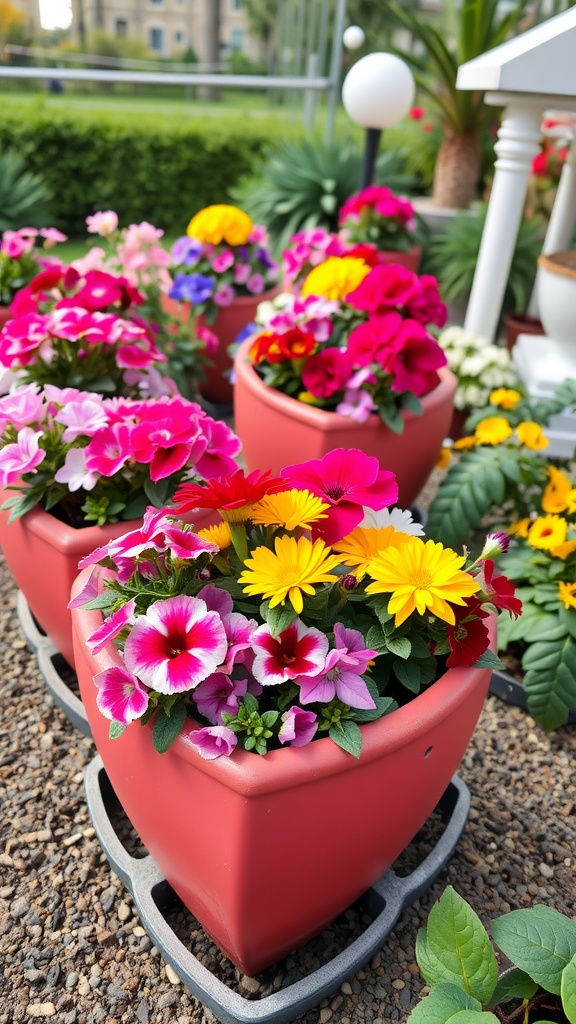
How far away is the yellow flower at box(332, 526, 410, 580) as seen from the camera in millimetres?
1090

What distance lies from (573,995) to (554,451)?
2150 mm

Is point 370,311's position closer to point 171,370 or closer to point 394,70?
point 171,370

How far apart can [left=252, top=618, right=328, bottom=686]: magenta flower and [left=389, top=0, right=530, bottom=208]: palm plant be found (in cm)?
446

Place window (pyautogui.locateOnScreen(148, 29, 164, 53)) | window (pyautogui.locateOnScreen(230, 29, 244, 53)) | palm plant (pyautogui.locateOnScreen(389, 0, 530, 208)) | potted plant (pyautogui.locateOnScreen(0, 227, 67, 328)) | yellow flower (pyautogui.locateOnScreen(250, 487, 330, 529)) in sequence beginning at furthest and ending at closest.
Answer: window (pyautogui.locateOnScreen(230, 29, 244, 53)), window (pyautogui.locateOnScreen(148, 29, 164, 53)), palm plant (pyautogui.locateOnScreen(389, 0, 530, 208)), potted plant (pyautogui.locateOnScreen(0, 227, 67, 328)), yellow flower (pyautogui.locateOnScreen(250, 487, 330, 529))

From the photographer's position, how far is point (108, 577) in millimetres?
1142

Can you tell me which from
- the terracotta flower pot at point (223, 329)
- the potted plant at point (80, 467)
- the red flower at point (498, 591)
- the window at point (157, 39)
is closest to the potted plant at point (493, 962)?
the red flower at point (498, 591)

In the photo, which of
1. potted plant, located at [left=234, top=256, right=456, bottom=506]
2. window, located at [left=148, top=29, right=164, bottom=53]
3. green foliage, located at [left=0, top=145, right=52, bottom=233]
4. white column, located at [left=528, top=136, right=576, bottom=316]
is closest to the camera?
potted plant, located at [left=234, top=256, right=456, bottom=506]

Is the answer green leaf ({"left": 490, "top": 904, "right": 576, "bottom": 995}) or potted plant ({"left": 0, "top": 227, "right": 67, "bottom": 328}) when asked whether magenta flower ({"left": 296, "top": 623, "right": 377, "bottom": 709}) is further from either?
potted plant ({"left": 0, "top": 227, "right": 67, "bottom": 328})

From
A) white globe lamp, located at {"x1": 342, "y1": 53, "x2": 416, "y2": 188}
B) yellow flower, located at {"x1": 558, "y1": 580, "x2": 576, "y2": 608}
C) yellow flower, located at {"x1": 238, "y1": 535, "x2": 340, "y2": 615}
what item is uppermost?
white globe lamp, located at {"x1": 342, "y1": 53, "x2": 416, "y2": 188}

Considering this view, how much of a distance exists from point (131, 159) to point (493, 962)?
25.1 feet

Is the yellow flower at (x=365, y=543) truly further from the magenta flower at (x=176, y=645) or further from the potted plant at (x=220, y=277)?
the potted plant at (x=220, y=277)

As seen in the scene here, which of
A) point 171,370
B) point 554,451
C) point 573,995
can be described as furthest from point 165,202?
point 573,995

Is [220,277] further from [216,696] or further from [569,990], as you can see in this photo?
[569,990]

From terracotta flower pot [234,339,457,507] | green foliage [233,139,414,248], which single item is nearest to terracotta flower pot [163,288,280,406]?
terracotta flower pot [234,339,457,507]
